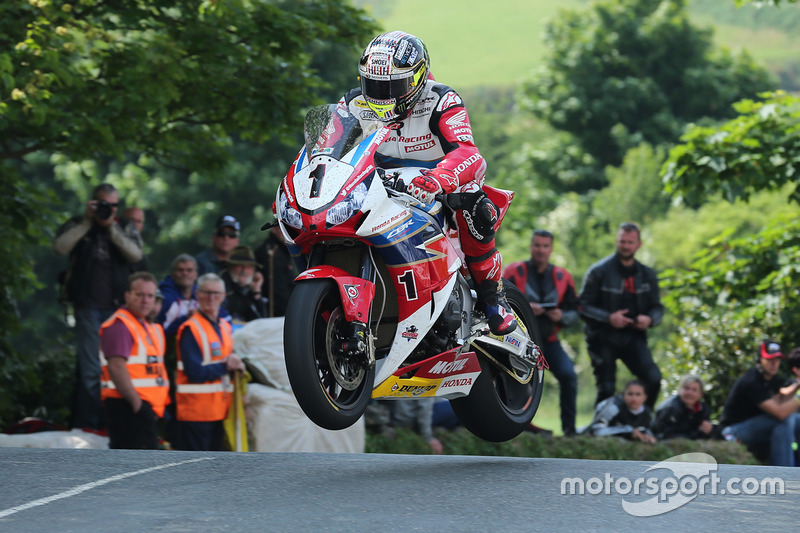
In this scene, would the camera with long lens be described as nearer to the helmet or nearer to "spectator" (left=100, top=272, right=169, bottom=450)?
"spectator" (left=100, top=272, right=169, bottom=450)

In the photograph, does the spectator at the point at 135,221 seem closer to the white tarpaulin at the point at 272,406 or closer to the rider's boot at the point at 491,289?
the white tarpaulin at the point at 272,406

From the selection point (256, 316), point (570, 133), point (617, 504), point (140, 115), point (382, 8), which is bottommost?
point (617, 504)

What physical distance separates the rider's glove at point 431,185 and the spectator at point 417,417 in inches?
198

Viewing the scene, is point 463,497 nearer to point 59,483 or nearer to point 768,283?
point 59,483

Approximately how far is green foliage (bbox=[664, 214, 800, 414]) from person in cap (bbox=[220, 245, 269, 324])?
235 inches

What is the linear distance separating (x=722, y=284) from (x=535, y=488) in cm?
954

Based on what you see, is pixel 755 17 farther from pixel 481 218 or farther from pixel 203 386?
pixel 481 218

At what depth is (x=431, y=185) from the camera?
6.76 m

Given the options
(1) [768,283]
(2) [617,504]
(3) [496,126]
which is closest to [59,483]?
(2) [617,504]

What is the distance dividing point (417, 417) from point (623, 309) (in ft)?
7.73

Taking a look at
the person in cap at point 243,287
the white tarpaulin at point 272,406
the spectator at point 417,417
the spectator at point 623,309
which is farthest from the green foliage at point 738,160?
the white tarpaulin at point 272,406

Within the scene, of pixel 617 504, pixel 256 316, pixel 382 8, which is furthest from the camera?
pixel 382 8

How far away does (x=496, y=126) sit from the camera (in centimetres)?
8444

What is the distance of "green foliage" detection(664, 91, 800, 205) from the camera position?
1452 cm
